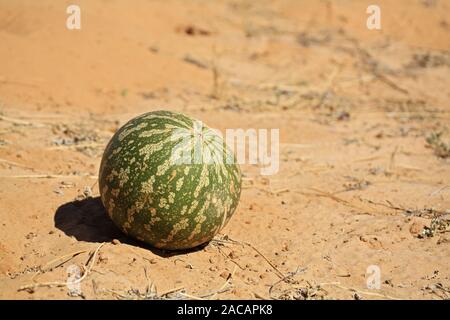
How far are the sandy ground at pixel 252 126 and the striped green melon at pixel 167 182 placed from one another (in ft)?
1.03

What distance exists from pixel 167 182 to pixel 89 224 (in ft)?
3.79

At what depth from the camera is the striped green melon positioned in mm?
4309

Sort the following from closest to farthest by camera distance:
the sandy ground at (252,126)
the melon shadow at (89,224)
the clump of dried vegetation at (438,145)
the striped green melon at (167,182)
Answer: the striped green melon at (167,182) < the sandy ground at (252,126) < the melon shadow at (89,224) < the clump of dried vegetation at (438,145)

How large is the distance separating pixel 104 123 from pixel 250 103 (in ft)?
8.38

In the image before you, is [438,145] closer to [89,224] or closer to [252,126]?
[252,126]

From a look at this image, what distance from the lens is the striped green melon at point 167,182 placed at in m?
4.31

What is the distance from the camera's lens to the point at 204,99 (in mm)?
9219

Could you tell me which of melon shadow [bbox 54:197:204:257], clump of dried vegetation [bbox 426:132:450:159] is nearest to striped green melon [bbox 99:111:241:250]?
melon shadow [bbox 54:197:204:257]

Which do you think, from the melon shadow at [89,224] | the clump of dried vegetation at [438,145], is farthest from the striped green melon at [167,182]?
the clump of dried vegetation at [438,145]

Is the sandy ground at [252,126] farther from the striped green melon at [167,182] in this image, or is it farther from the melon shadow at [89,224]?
the striped green melon at [167,182]

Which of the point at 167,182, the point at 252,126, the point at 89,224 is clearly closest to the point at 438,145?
the point at 252,126

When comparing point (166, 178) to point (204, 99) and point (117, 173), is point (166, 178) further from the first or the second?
point (204, 99)

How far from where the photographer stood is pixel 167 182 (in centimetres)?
429

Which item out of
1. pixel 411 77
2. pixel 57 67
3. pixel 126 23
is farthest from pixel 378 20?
pixel 57 67
